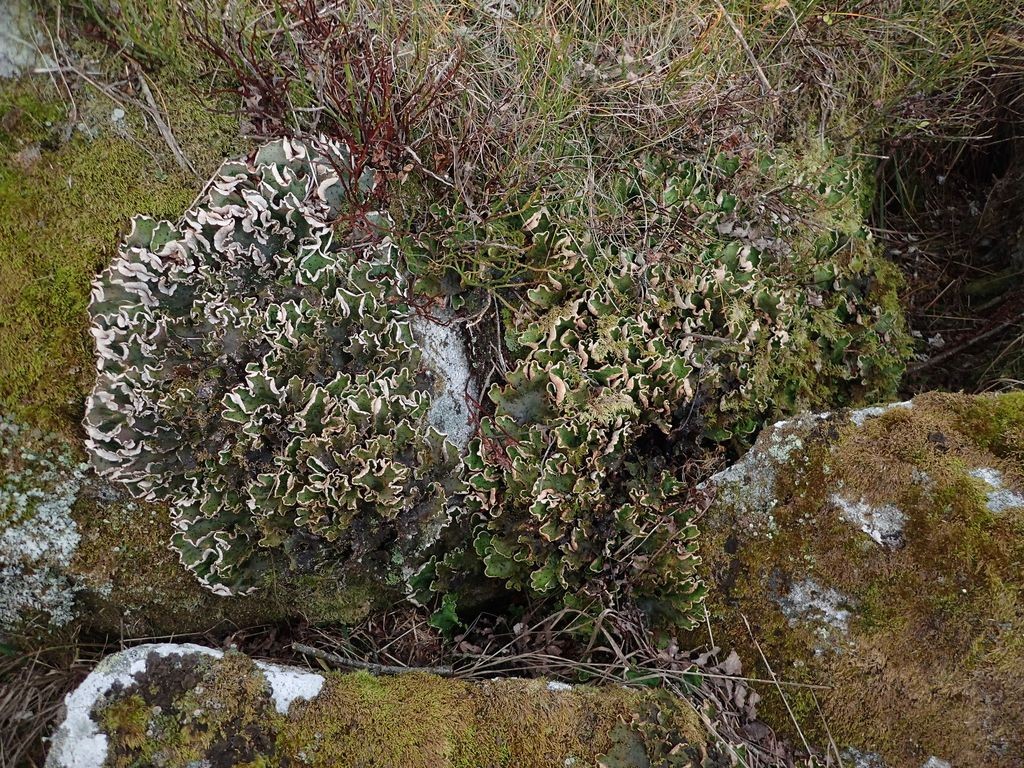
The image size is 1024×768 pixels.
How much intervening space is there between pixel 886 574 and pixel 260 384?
2.86 meters

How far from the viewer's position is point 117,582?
334cm

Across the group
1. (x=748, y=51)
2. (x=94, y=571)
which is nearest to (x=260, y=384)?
(x=94, y=571)

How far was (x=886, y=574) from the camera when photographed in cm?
311

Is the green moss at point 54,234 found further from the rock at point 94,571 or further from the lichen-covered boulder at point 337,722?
the lichen-covered boulder at point 337,722

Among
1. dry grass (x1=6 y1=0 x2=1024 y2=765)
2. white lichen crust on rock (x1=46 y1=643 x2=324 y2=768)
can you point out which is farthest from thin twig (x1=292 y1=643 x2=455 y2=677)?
white lichen crust on rock (x1=46 y1=643 x2=324 y2=768)

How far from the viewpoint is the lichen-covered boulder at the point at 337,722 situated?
2.68 m

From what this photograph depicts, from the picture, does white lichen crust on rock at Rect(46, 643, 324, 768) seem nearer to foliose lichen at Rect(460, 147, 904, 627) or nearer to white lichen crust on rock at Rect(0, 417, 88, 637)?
white lichen crust on rock at Rect(0, 417, 88, 637)

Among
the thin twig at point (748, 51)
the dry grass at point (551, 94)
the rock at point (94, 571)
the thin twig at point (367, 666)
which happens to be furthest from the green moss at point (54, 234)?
the thin twig at point (748, 51)

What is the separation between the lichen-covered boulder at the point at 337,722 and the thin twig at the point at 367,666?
0.86 feet

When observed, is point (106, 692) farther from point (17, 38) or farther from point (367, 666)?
point (17, 38)

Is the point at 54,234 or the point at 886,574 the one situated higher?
the point at 886,574

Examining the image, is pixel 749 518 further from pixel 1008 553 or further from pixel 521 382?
pixel 521 382

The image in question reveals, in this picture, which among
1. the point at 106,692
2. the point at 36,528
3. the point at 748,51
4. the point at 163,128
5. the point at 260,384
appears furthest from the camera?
the point at 748,51

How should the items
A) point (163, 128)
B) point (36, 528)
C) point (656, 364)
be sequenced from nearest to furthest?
point (36, 528) → point (163, 128) → point (656, 364)
